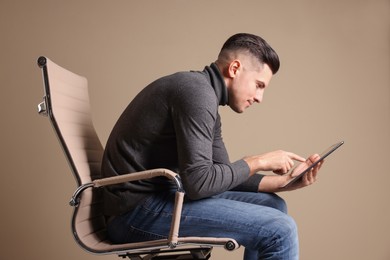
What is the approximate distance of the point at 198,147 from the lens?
148 centimetres

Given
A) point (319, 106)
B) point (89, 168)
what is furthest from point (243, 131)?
point (89, 168)

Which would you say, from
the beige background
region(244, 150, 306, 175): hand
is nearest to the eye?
region(244, 150, 306, 175): hand

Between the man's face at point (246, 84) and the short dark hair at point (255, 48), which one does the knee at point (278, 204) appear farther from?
the short dark hair at point (255, 48)

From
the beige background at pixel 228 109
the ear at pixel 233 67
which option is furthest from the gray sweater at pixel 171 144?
the beige background at pixel 228 109

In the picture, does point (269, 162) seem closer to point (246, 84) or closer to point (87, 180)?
point (246, 84)

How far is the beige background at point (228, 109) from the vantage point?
2.92 meters

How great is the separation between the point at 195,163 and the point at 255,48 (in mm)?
527

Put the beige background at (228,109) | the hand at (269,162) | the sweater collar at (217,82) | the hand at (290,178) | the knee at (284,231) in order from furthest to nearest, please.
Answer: the beige background at (228,109) < the hand at (290,178) < the sweater collar at (217,82) < the hand at (269,162) < the knee at (284,231)

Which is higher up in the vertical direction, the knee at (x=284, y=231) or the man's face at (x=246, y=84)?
the man's face at (x=246, y=84)

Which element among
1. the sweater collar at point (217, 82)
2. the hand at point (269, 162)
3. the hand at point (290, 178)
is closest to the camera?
the hand at point (269, 162)

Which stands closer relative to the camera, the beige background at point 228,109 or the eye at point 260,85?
the eye at point 260,85

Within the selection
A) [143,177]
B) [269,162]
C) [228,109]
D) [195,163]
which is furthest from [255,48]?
[228,109]

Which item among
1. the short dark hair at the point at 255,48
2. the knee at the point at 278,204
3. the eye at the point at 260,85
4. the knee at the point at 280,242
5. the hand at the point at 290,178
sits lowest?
the knee at the point at 280,242

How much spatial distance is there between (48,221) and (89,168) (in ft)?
4.27
